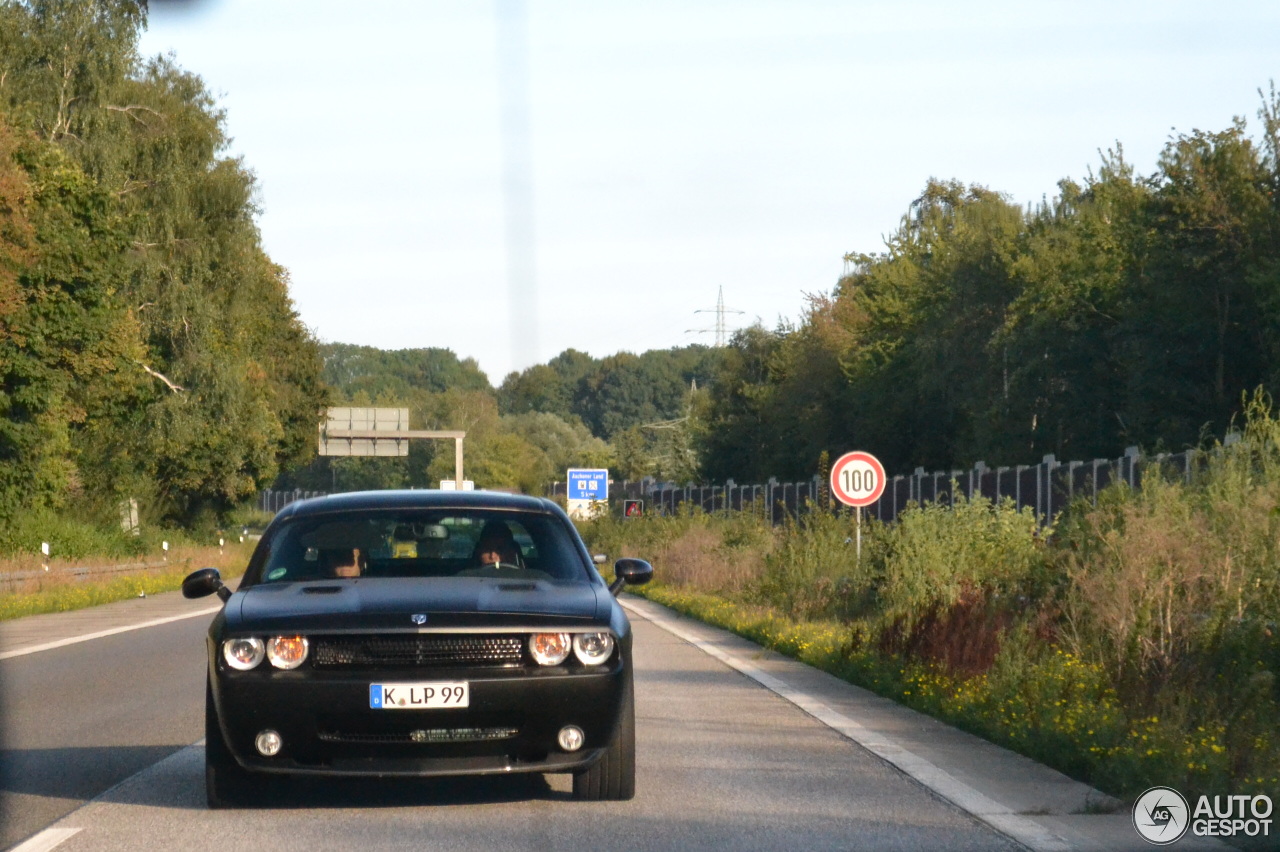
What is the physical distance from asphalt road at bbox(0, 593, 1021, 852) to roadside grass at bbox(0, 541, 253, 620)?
18.4 metres

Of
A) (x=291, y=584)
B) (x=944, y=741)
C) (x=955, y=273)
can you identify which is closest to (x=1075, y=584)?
(x=944, y=741)

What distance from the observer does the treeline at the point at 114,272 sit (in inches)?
1572

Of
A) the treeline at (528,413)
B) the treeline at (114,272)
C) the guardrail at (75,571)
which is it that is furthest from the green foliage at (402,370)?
the guardrail at (75,571)

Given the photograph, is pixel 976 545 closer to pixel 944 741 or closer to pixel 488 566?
pixel 944 741

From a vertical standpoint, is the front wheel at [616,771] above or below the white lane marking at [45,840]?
above

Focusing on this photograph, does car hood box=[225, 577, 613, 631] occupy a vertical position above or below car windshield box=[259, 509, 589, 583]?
below

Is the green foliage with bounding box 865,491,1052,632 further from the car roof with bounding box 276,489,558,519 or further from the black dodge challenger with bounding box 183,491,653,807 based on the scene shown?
the black dodge challenger with bounding box 183,491,653,807

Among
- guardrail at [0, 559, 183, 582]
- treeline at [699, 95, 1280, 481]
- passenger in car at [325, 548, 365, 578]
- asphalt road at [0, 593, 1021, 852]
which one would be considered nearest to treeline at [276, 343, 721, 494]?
treeline at [699, 95, 1280, 481]

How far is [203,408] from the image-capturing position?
49.3 meters

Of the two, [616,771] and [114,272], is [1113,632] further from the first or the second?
[114,272]

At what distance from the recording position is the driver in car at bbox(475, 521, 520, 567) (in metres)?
9.07

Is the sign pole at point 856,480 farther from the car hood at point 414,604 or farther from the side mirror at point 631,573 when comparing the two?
the car hood at point 414,604

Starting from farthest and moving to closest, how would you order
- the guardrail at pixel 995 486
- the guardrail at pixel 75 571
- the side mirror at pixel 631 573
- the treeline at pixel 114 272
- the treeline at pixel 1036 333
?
the treeline at pixel 1036 333, the treeline at pixel 114 272, the guardrail at pixel 75 571, the guardrail at pixel 995 486, the side mirror at pixel 631 573

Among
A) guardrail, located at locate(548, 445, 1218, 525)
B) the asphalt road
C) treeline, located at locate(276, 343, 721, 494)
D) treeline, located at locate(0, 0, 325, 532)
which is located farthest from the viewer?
treeline, located at locate(276, 343, 721, 494)
